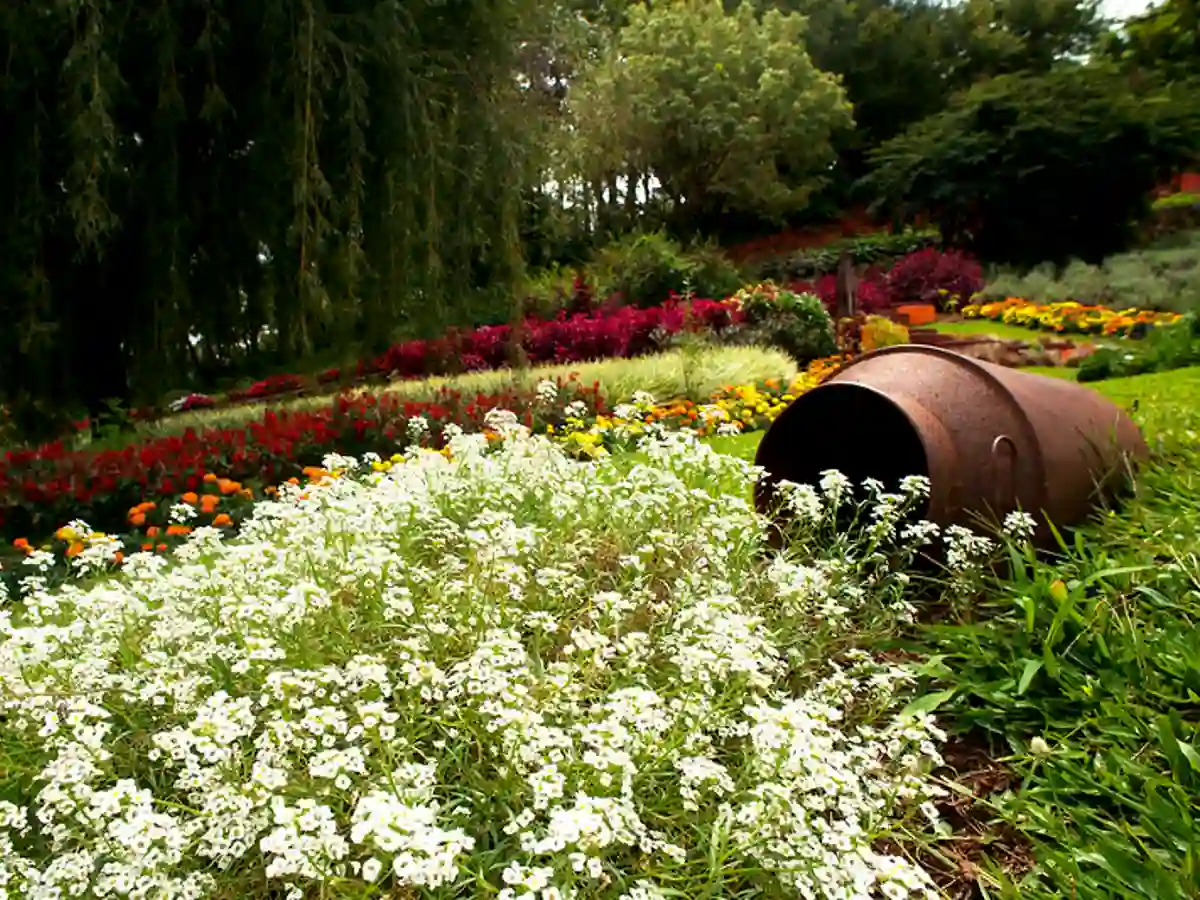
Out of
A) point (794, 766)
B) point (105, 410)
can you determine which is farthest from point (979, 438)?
point (105, 410)

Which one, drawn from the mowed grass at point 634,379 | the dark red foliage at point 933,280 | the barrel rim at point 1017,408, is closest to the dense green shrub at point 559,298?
the mowed grass at point 634,379

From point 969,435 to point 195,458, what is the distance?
418cm

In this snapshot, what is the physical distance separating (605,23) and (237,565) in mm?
26393

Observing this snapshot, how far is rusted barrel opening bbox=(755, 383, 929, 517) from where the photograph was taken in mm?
3477

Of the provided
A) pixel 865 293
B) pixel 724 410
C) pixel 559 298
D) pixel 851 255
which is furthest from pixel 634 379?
pixel 851 255

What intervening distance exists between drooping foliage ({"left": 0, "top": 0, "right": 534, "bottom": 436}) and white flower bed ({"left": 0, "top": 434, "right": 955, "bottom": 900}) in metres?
3.14

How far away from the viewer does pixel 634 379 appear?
8.03 metres

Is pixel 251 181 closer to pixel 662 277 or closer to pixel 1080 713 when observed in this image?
pixel 1080 713

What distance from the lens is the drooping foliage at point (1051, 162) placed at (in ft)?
56.1

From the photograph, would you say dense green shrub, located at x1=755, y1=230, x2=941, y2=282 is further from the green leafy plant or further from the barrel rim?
the green leafy plant

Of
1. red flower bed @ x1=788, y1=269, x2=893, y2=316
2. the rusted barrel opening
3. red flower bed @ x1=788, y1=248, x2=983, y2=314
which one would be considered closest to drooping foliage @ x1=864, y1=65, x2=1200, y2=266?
red flower bed @ x1=788, y1=248, x2=983, y2=314

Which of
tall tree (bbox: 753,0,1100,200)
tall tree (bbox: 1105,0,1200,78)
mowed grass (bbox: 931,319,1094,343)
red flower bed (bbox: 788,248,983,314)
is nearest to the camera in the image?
mowed grass (bbox: 931,319,1094,343)

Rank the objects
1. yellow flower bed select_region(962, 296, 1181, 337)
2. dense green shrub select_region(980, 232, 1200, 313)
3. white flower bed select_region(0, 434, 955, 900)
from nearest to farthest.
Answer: white flower bed select_region(0, 434, 955, 900), yellow flower bed select_region(962, 296, 1181, 337), dense green shrub select_region(980, 232, 1200, 313)

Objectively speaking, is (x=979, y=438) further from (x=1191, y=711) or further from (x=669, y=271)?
(x=669, y=271)
